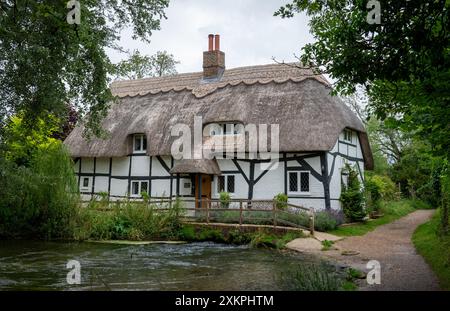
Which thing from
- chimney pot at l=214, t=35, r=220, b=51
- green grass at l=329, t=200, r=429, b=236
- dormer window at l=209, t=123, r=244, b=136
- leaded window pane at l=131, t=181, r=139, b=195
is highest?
chimney pot at l=214, t=35, r=220, b=51

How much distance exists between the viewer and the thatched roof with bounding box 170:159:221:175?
1842 centimetres

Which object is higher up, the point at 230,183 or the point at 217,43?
the point at 217,43

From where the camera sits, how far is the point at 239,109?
19.7 metres

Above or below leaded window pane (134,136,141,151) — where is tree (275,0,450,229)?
below

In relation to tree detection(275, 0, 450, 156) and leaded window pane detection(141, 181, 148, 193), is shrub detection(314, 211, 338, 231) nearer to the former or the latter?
leaded window pane detection(141, 181, 148, 193)

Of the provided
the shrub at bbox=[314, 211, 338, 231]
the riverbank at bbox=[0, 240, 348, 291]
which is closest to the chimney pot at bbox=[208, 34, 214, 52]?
the shrub at bbox=[314, 211, 338, 231]

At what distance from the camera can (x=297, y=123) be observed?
719 inches

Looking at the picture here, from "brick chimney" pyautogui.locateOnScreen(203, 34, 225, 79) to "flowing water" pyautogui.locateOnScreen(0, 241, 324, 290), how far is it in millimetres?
12161

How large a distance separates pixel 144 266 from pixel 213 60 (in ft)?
52.8

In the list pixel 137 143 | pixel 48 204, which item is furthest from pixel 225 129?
pixel 48 204

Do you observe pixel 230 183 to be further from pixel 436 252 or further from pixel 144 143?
pixel 436 252

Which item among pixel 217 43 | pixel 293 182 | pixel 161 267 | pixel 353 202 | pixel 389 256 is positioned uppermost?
pixel 217 43

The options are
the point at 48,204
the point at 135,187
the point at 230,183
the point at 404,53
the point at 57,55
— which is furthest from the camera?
the point at 135,187
